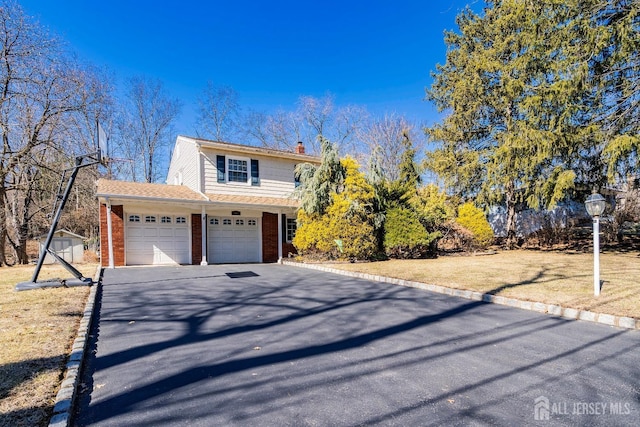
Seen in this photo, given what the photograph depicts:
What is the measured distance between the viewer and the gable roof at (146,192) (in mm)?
11688

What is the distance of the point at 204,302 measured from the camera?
6.37 meters

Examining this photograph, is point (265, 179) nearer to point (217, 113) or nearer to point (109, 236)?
point (109, 236)

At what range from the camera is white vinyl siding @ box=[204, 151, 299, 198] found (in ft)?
47.6

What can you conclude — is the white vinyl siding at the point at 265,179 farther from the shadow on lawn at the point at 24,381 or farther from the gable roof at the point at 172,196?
the shadow on lawn at the point at 24,381

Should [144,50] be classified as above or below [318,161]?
above

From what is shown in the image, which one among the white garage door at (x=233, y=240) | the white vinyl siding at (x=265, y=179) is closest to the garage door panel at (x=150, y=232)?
the white garage door at (x=233, y=240)

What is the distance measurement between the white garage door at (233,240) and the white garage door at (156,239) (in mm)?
1140

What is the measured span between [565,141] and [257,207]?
12351 mm

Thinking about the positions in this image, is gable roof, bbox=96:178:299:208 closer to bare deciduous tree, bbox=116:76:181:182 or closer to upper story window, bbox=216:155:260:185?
upper story window, bbox=216:155:260:185

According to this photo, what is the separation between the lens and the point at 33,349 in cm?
367

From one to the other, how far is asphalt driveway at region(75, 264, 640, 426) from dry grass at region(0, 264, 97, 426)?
0.95 feet

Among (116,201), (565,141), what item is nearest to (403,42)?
(565,141)

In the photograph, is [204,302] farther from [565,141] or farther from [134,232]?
[565,141]

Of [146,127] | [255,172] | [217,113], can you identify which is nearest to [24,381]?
[255,172]
